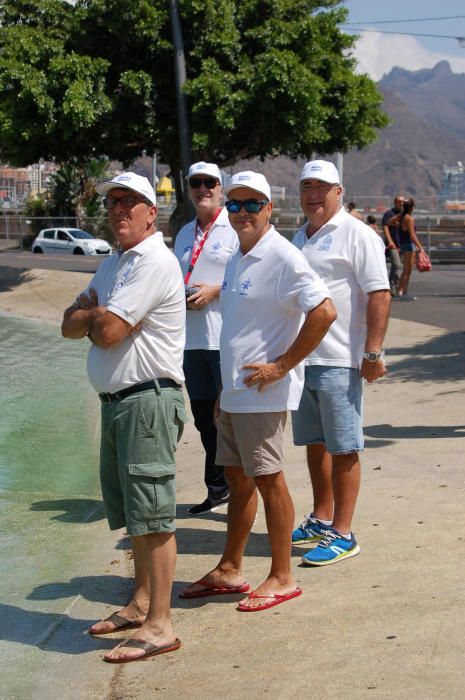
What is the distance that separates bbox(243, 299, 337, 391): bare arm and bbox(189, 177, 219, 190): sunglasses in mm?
1901

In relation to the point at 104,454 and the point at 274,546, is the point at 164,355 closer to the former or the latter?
the point at 104,454

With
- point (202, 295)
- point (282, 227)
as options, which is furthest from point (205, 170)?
point (282, 227)

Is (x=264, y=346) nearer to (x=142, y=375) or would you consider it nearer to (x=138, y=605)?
(x=142, y=375)

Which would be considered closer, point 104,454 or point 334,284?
point 104,454

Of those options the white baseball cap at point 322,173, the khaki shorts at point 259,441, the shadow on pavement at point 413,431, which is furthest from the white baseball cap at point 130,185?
the shadow on pavement at point 413,431

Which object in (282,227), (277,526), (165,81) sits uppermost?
(165,81)

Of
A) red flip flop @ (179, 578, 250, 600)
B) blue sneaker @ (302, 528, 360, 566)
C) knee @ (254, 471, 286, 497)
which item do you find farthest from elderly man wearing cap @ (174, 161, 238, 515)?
knee @ (254, 471, 286, 497)

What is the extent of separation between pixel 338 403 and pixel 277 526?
0.91 m

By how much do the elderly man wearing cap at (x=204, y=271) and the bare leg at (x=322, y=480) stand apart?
3.15ft

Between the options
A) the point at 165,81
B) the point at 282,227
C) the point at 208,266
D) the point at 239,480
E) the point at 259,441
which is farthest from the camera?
the point at 282,227

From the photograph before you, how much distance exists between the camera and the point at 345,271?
20.0 feet

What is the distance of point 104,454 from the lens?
5.18 metres

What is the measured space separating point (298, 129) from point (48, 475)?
1988cm

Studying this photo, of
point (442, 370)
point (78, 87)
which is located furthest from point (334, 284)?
point (78, 87)
